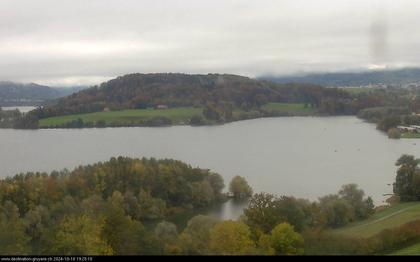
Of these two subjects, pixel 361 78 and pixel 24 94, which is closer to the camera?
pixel 24 94

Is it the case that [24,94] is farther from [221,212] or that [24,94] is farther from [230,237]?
[230,237]

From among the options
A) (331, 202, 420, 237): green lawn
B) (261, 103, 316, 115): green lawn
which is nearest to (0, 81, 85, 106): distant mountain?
(261, 103, 316, 115): green lawn

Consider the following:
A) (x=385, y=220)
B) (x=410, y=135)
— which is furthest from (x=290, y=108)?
(x=385, y=220)

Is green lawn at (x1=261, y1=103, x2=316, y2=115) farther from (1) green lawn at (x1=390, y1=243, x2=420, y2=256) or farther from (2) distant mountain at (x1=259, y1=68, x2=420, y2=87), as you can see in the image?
(1) green lawn at (x1=390, y1=243, x2=420, y2=256)

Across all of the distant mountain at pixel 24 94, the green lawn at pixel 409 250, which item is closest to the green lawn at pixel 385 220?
the green lawn at pixel 409 250

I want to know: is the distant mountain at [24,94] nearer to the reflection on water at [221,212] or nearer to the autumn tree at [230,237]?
the reflection on water at [221,212]

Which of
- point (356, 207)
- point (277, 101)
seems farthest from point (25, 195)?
point (277, 101)
